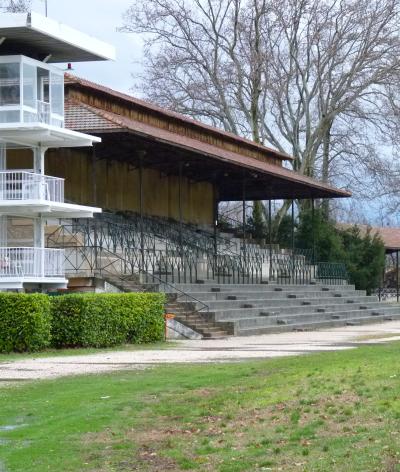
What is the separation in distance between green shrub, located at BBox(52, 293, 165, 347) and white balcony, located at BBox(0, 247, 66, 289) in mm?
4522

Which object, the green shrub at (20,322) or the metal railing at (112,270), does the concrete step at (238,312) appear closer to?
the metal railing at (112,270)

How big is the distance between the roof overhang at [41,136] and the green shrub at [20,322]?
8920 mm

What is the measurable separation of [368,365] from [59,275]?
18087 mm

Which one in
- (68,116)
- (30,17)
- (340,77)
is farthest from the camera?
(340,77)

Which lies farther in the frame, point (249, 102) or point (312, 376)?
point (249, 102)

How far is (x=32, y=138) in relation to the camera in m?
34.1

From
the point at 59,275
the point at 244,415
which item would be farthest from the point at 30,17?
the point at 244,415

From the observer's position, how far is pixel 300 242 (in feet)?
187

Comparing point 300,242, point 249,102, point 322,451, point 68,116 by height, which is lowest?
point 322,451

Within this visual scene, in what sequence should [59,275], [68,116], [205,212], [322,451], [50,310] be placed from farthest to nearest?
[205,212] → [68,116] → [59,275] → [50,310] → [322,451]

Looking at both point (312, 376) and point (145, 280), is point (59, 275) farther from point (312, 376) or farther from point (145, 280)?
point (312, 376)

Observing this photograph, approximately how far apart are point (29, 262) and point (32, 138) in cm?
404

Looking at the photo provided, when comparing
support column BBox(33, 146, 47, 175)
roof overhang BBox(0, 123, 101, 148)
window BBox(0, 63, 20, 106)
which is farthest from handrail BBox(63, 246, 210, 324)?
window BBox(0, 63, 20, 106)

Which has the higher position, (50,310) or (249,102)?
(249,102)
